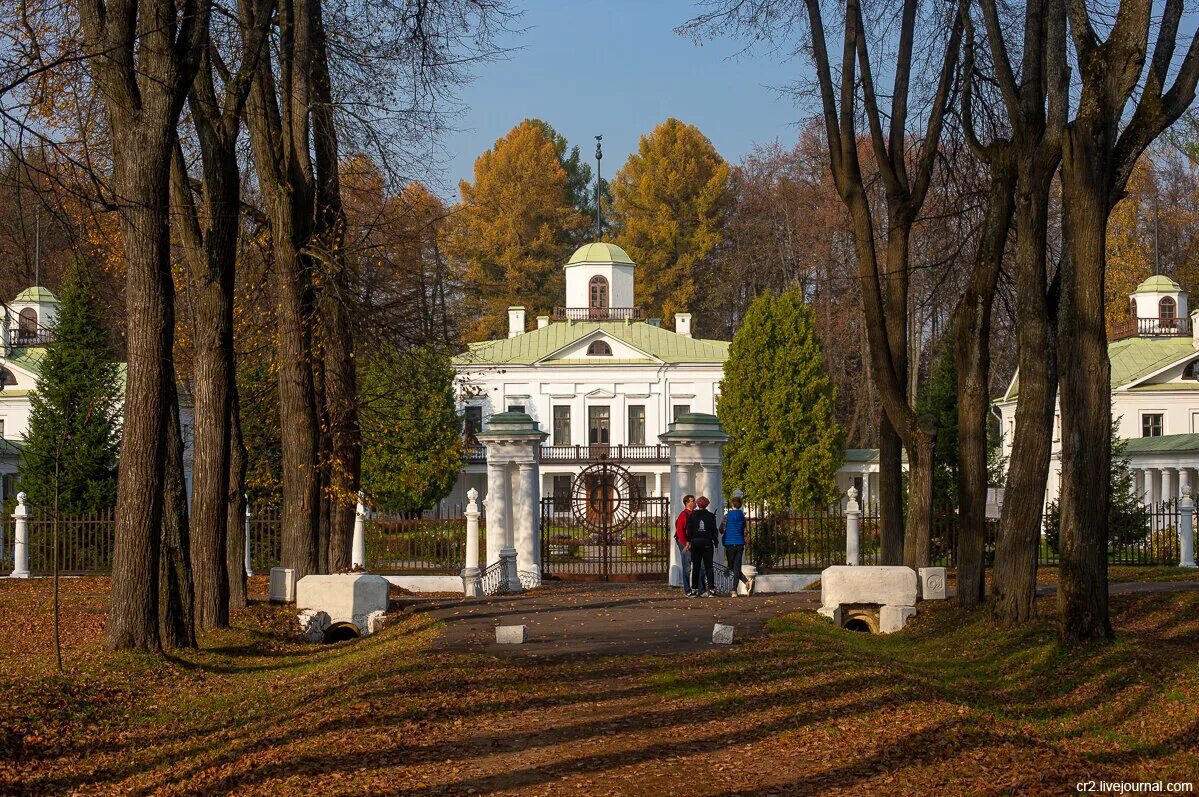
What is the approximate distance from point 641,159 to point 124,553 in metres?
56.8

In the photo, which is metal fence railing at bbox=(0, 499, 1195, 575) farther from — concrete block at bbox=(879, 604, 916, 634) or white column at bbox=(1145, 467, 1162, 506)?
white column at bbox=(1145, 467, 1162, 506)

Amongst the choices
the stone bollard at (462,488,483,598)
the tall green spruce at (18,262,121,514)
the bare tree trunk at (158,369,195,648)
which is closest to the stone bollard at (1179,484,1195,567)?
the stone bollard at (462,488,483,598)

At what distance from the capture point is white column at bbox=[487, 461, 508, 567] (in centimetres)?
2227

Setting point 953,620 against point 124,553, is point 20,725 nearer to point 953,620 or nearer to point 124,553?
point 124,553

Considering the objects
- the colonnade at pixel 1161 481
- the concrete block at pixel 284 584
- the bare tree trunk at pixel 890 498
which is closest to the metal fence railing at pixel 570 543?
the bare tree trunk at pixel 890 498

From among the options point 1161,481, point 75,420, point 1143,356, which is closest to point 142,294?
point 75,420

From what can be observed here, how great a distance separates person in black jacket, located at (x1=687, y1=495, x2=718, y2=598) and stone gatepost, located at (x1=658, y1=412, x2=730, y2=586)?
1.46 metres

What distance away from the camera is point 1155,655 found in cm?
1346

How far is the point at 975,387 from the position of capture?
1738 cm

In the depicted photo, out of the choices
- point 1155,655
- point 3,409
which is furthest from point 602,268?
point 1155,655

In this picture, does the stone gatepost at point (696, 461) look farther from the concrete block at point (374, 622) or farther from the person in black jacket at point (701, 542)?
the concrete block at point (374, 622)

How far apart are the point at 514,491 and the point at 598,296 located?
40341mm

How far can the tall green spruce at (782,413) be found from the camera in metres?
48.0

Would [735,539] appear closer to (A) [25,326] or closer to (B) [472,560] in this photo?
(B) [472,560]
